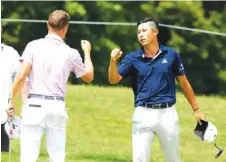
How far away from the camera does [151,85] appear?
27.3 ft

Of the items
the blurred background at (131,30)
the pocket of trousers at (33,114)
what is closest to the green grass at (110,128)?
the pocket of trousers at (33,114)

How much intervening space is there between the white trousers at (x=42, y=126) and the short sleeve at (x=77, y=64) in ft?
1.05

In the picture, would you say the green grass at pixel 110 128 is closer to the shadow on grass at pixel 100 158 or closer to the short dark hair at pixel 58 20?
the shadow on grass at pixel 100 158

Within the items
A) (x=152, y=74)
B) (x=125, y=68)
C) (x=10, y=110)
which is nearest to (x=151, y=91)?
(x=152, y=74)

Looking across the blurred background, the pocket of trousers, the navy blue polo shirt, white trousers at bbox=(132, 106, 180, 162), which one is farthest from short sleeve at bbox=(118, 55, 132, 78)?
the blurred background

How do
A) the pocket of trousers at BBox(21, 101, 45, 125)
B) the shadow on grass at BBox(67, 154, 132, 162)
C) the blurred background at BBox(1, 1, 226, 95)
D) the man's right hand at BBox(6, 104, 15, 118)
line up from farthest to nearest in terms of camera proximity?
the blurred background at BBox(1, 1, 226, 95) → the shadow on grass at BBox(67, 154, 132, 162) → the man's right hand at BBox(6, 104, 15, 118) → the pocket of trousers at BBox(21, 101, 45, 125)

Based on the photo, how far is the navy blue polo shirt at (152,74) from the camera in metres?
8.32

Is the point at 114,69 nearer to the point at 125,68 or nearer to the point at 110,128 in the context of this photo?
the point at 125,68

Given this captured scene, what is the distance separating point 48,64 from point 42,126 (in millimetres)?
539

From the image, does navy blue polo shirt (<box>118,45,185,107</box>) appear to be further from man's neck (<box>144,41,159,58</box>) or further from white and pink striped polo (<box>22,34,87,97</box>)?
white and pink striped polo (<box>22,34,87,97</box>)

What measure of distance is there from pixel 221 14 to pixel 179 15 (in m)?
1.78

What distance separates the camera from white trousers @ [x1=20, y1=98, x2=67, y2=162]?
7.88 m

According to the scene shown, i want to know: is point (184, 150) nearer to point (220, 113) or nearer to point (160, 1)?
point (220, 113)

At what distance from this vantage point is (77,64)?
8.06m
